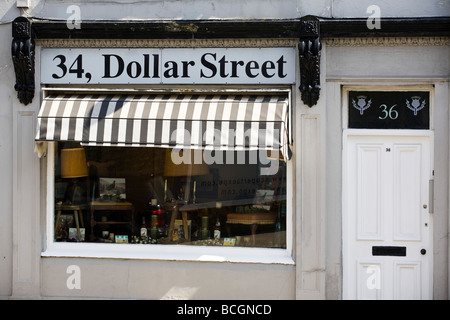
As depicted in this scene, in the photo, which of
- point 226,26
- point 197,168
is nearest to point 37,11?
point 226,26

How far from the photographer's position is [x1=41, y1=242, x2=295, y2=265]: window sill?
6.82 metres

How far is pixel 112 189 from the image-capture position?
735 centimetres

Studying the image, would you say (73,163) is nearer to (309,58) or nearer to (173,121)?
(173,121)

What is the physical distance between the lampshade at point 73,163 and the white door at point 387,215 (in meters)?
3.55

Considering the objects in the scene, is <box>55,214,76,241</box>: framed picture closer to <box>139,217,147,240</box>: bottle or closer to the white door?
<box>139,217,147,240</box>: bottle

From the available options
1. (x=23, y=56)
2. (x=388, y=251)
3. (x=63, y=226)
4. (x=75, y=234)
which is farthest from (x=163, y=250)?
(x=23, y=56)

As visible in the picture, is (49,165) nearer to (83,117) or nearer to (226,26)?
(83,117)

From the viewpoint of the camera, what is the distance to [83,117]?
6699 millimetres

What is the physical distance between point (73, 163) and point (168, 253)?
5.97ft

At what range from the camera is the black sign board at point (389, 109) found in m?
6.71

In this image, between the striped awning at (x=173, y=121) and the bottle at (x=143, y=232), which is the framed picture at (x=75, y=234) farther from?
the striped awning at (x=173, y=121)

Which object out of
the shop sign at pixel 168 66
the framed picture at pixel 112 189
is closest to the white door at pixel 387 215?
the shop sign at pixel 168 66

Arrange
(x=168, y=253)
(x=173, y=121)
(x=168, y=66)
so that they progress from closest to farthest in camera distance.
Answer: (x=173, y=121), (x=168, y=66), (x=168, y=253)

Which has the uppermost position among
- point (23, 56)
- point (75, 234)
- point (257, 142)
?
point (23, 56)
